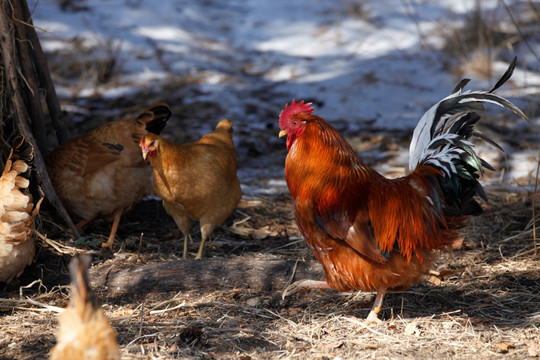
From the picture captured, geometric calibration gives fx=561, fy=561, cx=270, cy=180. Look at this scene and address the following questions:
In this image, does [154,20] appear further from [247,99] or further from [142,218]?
[142,218]

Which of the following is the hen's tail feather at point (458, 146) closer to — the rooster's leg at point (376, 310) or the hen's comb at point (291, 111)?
the rooster's leg at point (376, 310)

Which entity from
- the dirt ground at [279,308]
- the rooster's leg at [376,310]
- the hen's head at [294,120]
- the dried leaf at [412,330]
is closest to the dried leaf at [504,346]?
the dirt ground at [279,308]

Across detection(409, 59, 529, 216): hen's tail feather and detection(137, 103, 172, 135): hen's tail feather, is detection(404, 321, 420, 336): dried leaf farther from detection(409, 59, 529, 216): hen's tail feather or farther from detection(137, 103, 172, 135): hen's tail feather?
detection(137, 103, 172, 135): hen's tail feather

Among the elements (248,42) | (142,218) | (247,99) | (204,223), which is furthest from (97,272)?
(248,42)

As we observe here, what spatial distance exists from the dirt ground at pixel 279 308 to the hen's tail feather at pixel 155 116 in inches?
40.1

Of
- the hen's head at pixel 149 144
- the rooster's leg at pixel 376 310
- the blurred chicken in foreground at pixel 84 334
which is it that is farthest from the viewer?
the hen's head at pixel 149 144

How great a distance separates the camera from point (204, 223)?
4.70 m

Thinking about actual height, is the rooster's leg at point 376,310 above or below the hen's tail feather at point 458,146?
below

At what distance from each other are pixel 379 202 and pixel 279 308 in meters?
1.04

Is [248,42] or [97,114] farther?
[248,42]

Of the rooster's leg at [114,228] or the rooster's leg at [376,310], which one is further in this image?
the rooster's leg at [114,228]

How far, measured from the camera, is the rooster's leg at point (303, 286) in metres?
3.91

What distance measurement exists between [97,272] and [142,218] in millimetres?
1474

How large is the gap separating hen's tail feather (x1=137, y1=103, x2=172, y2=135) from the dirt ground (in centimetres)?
102
